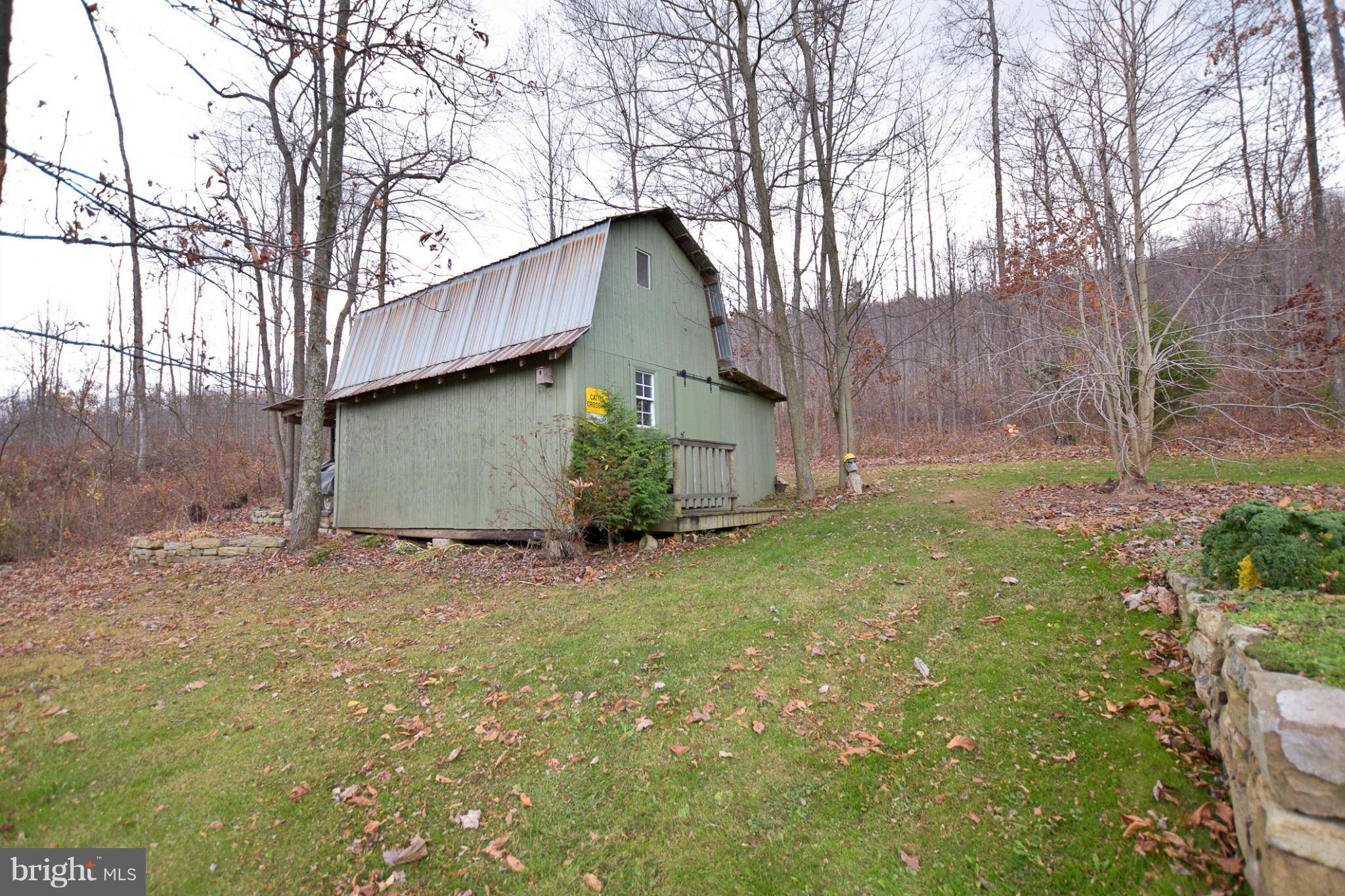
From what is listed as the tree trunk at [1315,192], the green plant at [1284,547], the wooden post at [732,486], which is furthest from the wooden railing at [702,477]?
the tree trunk at [1315,192]

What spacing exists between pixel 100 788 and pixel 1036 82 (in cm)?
1313

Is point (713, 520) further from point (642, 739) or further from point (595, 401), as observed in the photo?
point (642, 739)

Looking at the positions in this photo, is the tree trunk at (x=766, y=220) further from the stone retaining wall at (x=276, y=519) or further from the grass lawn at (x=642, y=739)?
the stone retaining wall at (x=276, y=519)

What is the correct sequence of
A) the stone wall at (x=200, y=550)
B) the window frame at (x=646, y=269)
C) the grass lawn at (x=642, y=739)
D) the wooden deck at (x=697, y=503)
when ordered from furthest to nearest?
the window frame at (x=646, y=269) < the stone wall at (x=200, y=550) < the wooden deck at (x=697, y=503) < the grass lawn at (x=642, y=739)

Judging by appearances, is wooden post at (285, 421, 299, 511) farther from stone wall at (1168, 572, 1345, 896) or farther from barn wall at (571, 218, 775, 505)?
stone wall at (1168, 572, 1345, 896)

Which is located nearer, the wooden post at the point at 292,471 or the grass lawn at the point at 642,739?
the grass lawn at the point at 642,739

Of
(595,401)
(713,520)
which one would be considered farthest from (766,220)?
(713,520)

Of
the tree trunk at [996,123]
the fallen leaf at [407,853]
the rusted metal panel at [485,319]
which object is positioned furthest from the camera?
the tree trunk at [996,123]

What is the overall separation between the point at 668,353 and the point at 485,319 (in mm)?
3544

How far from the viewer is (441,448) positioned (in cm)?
1081

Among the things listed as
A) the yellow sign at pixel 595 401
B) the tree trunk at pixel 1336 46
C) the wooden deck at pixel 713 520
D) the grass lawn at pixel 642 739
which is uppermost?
the tree trunk at pixel 1336 46

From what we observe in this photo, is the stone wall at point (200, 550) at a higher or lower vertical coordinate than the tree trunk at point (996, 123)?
lower

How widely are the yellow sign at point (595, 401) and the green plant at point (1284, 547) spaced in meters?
7.38

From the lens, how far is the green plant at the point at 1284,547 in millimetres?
3279
